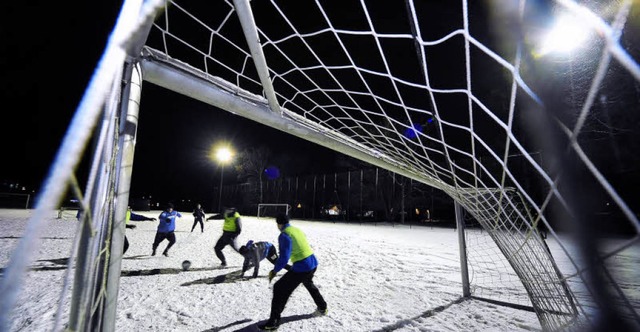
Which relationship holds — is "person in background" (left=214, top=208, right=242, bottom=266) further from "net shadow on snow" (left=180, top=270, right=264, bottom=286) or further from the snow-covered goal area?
the snow-covered goal area

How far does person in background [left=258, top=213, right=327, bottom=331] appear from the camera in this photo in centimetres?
309

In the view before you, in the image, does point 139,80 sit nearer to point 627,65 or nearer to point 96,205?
point 96,205

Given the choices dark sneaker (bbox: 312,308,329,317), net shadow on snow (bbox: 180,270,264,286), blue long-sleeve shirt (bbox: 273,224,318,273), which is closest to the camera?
blue long-sleeve shirt (bbox: 273,224,318,273)

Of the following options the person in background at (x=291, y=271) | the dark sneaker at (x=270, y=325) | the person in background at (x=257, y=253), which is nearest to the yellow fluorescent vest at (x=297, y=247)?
the person in background at (x=291, y=271)

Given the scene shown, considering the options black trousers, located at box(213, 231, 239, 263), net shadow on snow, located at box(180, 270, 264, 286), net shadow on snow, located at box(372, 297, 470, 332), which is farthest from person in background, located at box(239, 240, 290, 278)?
net shadow on snow, located at box(372, 297, 470, 332)

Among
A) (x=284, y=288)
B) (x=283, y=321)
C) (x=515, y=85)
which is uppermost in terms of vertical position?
(x=515, y=85)

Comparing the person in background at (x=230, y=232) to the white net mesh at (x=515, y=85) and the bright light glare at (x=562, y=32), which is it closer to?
the white net mesh at (x=515, y=85)

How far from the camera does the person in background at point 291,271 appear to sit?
10.2ft

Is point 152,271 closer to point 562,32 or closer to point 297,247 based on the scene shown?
point 297,247

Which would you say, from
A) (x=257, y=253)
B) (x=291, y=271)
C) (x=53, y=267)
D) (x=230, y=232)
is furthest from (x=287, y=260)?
(x=53, y=267)

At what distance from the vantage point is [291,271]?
3275 millimetres

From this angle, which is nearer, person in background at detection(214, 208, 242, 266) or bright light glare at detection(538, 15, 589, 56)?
bright light glare at detection(538, 15, 589, 56)

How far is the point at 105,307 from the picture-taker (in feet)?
6.12

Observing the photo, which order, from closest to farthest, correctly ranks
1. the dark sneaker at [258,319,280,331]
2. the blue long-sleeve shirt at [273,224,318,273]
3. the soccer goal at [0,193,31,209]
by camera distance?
the dark sneaker at [258,319,280,331], the blue long-sleeve shirt at [273,224,318,273], the soccer goal at [0,193,31,209]
